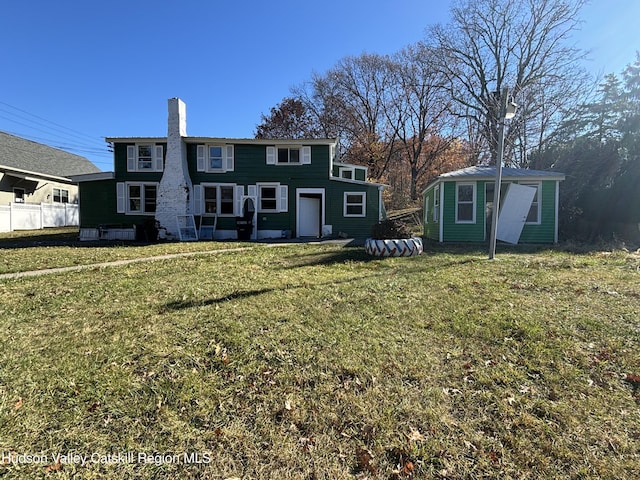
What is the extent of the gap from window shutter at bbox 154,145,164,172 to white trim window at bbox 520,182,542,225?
15.8 m

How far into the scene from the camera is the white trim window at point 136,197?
51.1 ft

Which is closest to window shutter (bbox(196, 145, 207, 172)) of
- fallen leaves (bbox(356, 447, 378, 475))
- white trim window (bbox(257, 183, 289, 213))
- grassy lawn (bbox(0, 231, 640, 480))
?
white trim window (bbox(257, 183, 289, 213))

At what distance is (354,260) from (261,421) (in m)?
6.37

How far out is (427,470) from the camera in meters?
1.86

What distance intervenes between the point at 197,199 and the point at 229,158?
252 cm

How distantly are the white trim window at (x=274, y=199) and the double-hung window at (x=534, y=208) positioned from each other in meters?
10.2

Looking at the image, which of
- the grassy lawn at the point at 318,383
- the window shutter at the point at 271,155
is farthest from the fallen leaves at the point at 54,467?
the window shutter at the point at 271,155

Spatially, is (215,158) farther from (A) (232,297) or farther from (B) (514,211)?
(B) (514,211)

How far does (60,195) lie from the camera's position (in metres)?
21.7

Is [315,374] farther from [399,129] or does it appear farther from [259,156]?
[399,129]

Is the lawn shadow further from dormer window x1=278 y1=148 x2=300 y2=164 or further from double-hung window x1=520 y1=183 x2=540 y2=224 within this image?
dormer window x1=278 y1=148 x2=300 y2=164

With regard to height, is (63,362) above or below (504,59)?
below

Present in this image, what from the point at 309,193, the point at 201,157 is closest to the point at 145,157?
the point at 201,157

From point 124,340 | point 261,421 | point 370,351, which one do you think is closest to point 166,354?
point 124,340
